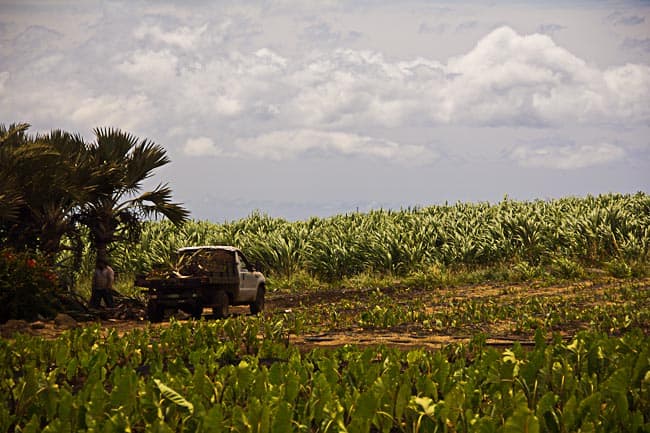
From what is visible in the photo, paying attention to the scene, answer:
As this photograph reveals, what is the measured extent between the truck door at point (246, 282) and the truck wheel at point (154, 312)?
5.92 feet

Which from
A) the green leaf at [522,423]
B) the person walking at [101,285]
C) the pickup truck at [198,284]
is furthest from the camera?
the person walking at [101,285]

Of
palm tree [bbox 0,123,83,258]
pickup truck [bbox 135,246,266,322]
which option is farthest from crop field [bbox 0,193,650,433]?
palm tree [bbox 0,123,83,258]

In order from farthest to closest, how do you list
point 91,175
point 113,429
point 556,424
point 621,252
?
point 621,252, point 91,175, point 556,424, point 113,429

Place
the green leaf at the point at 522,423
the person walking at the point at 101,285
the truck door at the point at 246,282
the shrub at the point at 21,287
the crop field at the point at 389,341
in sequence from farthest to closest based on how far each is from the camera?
1. the person walking at the point at 101,285
2. the truck door at the point at 246,282
3. the shrub at the point at 21,287
4. the crop field at the point at 389,341
5. the green leaf at the point at 522,423

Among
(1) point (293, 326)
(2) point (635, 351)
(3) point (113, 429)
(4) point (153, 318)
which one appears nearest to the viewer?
(3) point (113, 429)

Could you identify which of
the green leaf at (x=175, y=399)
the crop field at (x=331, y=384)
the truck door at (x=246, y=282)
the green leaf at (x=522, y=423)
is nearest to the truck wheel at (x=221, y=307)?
the truck door at (x=246, y=282)

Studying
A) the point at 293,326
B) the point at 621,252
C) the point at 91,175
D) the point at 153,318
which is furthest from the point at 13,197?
the point at 621,252

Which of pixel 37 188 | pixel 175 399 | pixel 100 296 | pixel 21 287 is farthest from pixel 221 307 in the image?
pixel 175 399

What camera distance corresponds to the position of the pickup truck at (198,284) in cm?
1722

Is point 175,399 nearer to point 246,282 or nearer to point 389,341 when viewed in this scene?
point 389,341

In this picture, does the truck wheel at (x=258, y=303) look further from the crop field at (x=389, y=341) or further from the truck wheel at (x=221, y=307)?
the truck wheel at (x=221, y=307)

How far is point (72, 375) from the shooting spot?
8.27 meters

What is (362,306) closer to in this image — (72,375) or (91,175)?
(91,175)

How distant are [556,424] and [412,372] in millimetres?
1683
